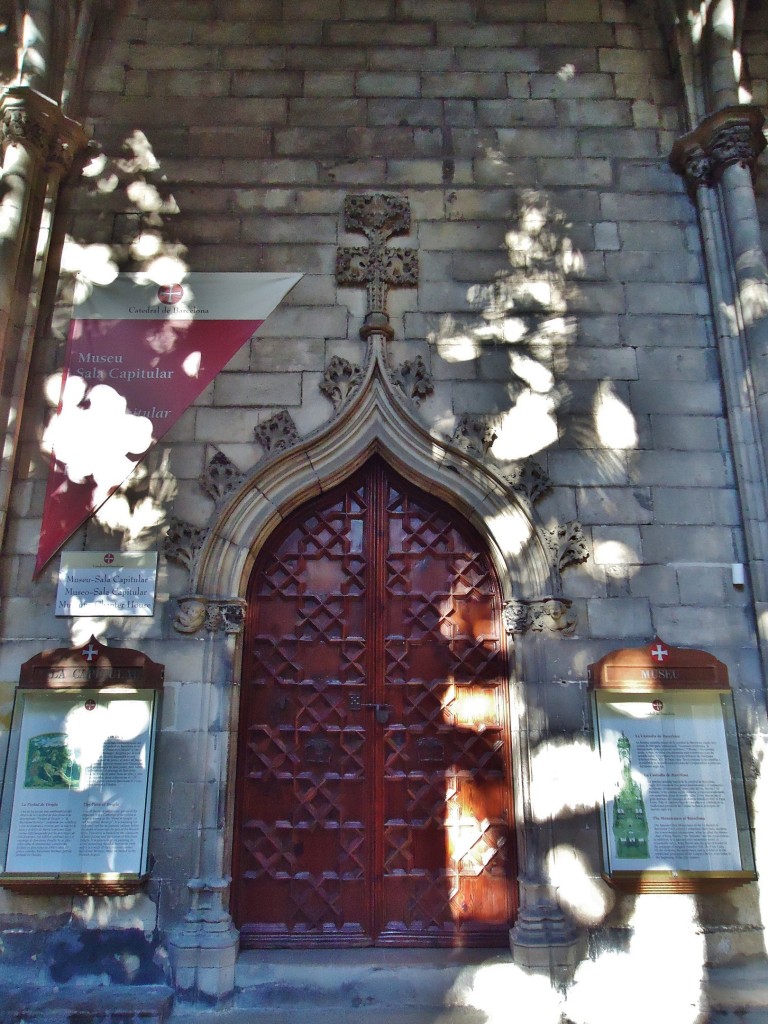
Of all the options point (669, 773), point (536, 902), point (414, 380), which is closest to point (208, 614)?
point (414, 380)

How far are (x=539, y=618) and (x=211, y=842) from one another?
8.07 ft

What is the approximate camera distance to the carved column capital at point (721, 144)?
18.3 ft

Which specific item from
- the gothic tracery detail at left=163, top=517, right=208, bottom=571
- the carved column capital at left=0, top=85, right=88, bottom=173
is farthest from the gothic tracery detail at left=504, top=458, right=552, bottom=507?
the carved column capital at left=0, top=85, right=88, bottom=173

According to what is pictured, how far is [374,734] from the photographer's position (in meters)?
5.03

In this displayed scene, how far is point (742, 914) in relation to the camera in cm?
459

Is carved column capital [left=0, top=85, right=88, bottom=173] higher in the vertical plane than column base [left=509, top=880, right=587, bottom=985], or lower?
higher

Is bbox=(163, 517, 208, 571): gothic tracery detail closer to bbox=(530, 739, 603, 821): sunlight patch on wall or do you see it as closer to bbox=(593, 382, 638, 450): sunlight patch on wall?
bbox=(530, 739, 603, 821): sunlight patch on wall

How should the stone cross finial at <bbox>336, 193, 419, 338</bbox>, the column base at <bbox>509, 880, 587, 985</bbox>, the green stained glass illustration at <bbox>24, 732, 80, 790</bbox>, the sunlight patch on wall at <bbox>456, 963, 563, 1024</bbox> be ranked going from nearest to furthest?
1. the sunlight patch on wall at <bbox>456, 963, 563, 1024</bbox>
2. the column base at <bbox>509, 880, 587, 985</bbox>
3. the green stained glass illustration at <bbox>24, 732, 80, 790</bbox>
4. the stone cross finial at <bbox>336, 193, 419, 338</bbox>

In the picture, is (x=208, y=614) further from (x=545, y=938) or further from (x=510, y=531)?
(x=545, y=938)

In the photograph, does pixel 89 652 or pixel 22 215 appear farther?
pixel 22 215

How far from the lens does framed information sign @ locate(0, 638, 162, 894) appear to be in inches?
178

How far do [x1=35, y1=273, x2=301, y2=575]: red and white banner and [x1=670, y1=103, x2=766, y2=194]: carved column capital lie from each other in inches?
123

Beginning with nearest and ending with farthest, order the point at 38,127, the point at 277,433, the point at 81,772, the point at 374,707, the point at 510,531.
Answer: the point at 81,772
the point at 374,707
the point at 510,531
the point at 277,433
the point at 38,127

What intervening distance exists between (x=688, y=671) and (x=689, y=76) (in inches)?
180
